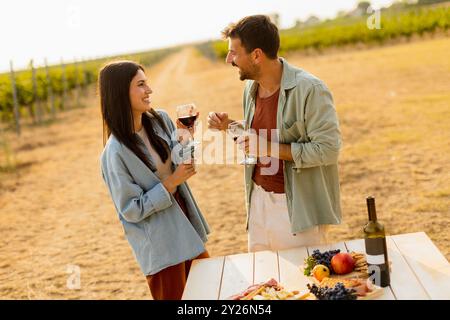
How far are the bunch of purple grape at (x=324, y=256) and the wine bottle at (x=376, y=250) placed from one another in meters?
0.25

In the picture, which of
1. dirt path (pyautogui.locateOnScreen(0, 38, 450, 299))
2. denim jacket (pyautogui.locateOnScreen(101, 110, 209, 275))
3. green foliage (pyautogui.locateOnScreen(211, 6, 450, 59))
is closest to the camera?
denim jacket (pyautogui.locateOnScreen(101, 110, 209, 275))

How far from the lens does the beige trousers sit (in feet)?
10.4

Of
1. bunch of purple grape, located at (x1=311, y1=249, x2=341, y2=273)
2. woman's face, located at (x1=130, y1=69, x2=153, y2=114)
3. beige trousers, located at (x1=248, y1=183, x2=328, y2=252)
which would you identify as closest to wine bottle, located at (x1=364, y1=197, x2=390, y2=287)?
bunch of purple grape, located at (x1=311, y1=249, x2=341, y2=273)

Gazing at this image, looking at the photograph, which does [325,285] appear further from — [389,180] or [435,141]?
[435,141]

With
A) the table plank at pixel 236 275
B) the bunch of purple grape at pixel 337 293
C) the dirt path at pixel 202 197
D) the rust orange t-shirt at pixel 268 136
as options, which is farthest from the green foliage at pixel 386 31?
the bunch of purple grape at pixel 337 293

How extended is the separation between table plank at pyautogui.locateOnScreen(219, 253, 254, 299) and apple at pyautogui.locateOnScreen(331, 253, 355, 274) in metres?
0.34

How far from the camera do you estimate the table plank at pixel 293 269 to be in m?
2.52

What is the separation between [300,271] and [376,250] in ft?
1.36

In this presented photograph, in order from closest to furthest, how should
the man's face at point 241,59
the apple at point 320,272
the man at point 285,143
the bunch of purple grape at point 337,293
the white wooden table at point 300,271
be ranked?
the bunch of purple grape at point 337,293 < the white wooden table at point 300,271 < the apple at point 320,272 < the man at point 285,143 < the man's face at point 241,59

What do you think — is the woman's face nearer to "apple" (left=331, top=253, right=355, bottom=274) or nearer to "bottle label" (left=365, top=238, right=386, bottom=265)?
"apple" (left=331, top=253, right=355, bottom=274)

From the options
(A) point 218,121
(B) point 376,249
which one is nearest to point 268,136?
(A) point 218,121

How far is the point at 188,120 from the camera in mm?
3027

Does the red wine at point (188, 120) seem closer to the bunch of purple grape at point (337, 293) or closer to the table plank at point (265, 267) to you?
the table plank at point (265, 267)

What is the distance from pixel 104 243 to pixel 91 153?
647 cm
